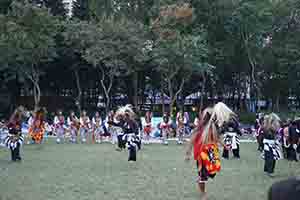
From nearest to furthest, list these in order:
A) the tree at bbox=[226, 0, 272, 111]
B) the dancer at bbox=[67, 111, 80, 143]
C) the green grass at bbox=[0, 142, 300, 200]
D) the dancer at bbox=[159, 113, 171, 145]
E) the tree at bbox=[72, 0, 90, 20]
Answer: the green grass at bbox=[0, 142, 300, 200], the dancer at bbox=[159, 113, 171, 145], the dancer at bbox=[67, 111, 80, 143], the tree at bbox=[226, 0, 272, 111], the tree at bbox=[72, 0, 90, 20]

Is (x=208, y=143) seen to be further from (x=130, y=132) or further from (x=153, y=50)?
(x=153, y=50)

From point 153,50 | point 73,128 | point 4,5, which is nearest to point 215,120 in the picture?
point 73,128

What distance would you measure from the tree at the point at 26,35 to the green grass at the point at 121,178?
1532 cm

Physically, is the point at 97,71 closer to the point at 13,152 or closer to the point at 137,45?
the point at 137,45

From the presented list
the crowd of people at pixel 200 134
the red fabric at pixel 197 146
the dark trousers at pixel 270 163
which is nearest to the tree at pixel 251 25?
the crowd of people at pixel 200 134

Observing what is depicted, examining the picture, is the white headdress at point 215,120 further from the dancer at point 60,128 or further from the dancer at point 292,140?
the dancer at point 60,128

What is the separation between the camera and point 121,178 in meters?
12.5

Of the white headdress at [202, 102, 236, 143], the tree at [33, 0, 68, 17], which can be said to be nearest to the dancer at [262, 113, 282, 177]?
the white headdress at [202, 102, 236, 143]

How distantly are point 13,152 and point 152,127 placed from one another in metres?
13.7

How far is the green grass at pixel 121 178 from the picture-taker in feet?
33.5

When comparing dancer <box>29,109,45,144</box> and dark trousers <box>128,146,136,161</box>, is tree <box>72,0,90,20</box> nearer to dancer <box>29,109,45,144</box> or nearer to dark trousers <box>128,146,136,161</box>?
dancer <box>29,109,45,144</box>

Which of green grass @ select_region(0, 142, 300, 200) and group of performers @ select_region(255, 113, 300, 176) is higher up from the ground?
group of performers @ select_region(255, 113, 300, 176)

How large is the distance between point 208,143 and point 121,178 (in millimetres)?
3498

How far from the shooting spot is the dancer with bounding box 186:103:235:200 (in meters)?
9.63
